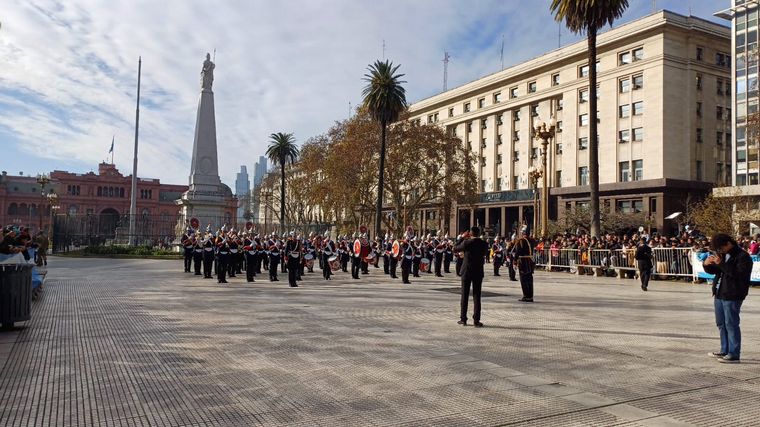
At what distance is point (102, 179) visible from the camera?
104 meters

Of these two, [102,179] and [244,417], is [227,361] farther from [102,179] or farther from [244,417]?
[102,179]

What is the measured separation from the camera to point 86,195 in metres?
102

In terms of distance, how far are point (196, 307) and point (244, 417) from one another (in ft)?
27.1

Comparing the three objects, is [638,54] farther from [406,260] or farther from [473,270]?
[473,270]

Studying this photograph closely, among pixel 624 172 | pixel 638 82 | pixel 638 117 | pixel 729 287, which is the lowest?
pixel 729 287

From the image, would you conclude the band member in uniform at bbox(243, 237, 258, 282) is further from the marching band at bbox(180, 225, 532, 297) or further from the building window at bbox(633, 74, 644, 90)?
the building window at bbox(633, 74, 644, 90)

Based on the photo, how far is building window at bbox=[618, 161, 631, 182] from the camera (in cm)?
5272

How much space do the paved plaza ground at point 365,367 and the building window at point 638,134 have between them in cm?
4220

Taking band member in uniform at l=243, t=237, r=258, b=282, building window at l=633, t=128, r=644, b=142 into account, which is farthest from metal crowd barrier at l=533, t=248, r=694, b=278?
building window at l=633, t=128, r=644, b=142

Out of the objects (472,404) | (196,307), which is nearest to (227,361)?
(472,404)

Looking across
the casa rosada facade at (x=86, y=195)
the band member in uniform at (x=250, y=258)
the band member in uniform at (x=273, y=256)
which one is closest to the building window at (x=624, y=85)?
the band member in uniform at (x=273, y=256)

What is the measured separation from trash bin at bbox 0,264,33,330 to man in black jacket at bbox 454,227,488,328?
7817 millimetres

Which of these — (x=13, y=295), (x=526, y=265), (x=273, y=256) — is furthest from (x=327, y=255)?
(x=13, y=295)

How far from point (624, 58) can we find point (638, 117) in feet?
20.1
